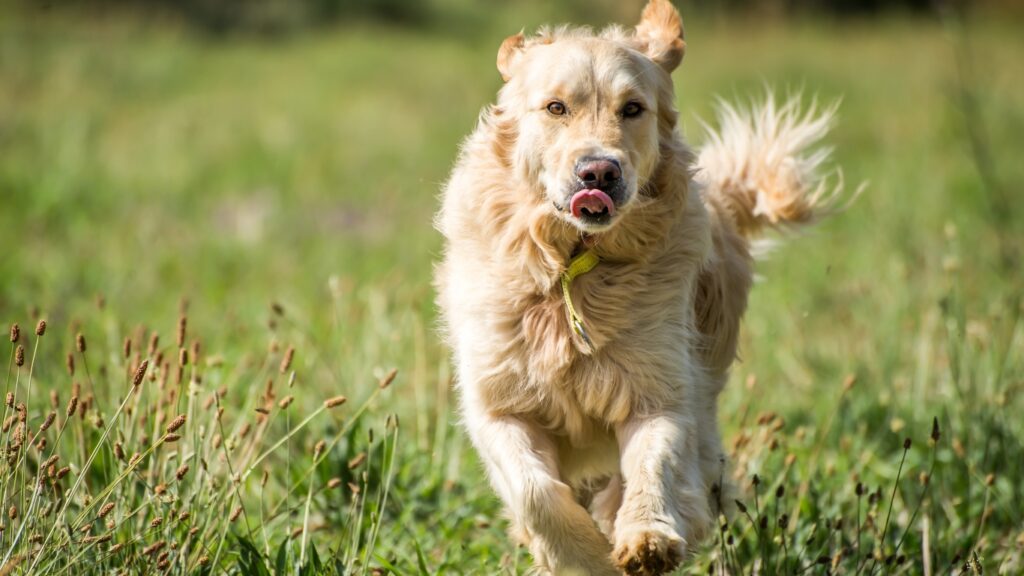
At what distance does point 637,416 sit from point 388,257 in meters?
4.40

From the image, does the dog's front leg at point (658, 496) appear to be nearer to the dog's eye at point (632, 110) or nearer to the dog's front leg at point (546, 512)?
the dog's front leg at point (546, 512)

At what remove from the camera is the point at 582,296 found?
11.4 ft

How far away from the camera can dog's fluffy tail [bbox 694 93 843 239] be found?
4422mm

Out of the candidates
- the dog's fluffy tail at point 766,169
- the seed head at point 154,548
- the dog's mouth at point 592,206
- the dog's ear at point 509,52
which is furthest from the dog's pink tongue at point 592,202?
the seed head at point 154,548

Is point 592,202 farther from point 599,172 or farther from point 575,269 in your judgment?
point 575,269

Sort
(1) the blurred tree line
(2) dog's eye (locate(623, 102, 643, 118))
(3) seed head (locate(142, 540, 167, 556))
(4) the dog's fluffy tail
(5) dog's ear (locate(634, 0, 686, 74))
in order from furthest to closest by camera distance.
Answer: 1. (1) the blurred tree line
2. (4) the dog's fluffy tail
3. (5) dog's ear (locate(634, 0, 686, 74))
4. (2) dog's eye (locate(623, 102, 643, 118))
5. (3) seed head (locate(142, 540, 167, 556))

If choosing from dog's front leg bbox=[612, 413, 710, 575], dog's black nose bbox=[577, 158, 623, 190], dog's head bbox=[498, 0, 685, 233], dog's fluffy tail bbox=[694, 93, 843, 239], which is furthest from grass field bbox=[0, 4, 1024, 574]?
dog's black nose bbox=[577, 158, 623, 190]

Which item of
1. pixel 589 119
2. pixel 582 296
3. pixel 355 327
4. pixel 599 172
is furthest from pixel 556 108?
pixel 355 327

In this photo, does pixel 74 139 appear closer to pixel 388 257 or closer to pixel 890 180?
pixel 388 257

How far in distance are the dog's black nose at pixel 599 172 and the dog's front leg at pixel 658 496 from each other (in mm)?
671

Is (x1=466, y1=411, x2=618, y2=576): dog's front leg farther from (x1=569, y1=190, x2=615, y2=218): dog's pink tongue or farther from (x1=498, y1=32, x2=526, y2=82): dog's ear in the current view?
(x1=498, y1=32, x2=526, y2=82): dog's ear

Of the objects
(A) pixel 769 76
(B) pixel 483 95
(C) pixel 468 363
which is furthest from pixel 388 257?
(A) pixel 769 76

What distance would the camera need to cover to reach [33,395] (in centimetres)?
416

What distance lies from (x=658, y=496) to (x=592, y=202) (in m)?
0.83
